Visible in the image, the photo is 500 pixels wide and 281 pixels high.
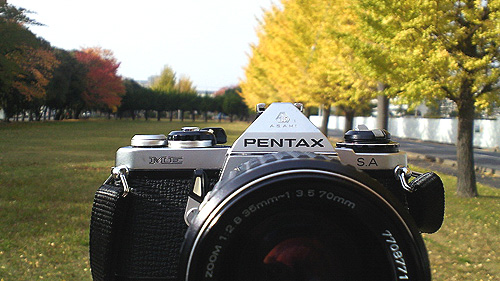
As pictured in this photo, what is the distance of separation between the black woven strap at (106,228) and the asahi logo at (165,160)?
201mm

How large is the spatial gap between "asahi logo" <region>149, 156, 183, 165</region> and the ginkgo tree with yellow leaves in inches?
313

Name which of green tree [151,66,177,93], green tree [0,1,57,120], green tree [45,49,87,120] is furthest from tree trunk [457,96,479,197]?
green tree [151,66,177,93]

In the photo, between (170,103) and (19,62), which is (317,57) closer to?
(19,62)

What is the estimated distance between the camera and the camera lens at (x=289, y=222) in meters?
1.65

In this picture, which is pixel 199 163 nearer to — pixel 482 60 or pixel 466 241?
pixel 466 241

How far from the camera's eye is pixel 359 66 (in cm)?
933

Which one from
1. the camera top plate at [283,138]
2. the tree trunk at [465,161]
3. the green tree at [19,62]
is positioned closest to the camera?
the camera top plate at [283,138]

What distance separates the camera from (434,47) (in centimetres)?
832

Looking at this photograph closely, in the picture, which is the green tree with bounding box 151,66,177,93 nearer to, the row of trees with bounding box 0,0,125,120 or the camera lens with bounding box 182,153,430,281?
the row of trees with bounding box 0,0,125,120

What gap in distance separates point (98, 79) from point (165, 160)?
61.0 meters

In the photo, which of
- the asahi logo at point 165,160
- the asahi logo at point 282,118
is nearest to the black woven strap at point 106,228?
the asahi logo at point 165,160

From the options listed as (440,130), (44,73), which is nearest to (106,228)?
Result: (440,130)

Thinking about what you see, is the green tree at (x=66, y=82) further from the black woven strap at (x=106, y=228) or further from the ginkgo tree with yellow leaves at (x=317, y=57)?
the black woven strap at (x=106, y=228)

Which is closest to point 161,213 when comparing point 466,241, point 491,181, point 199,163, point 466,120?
point 199,163
